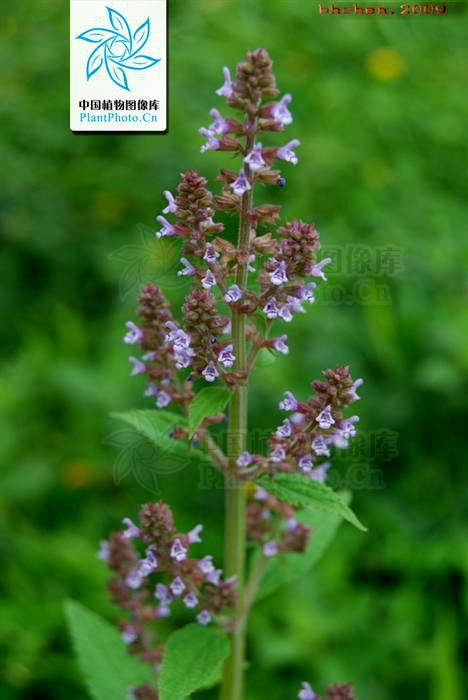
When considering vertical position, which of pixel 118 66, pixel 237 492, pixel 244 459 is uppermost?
pixel 118 66

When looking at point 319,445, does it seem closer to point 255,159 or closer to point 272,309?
point 272,309

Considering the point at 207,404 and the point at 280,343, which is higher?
the point at 280,343

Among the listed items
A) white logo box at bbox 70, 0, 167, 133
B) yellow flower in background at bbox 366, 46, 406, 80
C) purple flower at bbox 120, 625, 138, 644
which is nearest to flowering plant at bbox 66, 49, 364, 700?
purple flower at bbox 120, 625, 138, 644

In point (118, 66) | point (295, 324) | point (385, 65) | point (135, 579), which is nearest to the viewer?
point (135, 579)

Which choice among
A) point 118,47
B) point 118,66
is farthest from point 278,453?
point 118,47

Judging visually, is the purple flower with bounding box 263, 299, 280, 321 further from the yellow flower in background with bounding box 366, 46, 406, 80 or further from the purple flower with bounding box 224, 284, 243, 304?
the yellow flower in background with bounding box 366, 46, 406, 80

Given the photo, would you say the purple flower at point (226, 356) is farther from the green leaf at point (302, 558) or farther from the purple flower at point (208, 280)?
the green leaf at point (302, 558)
